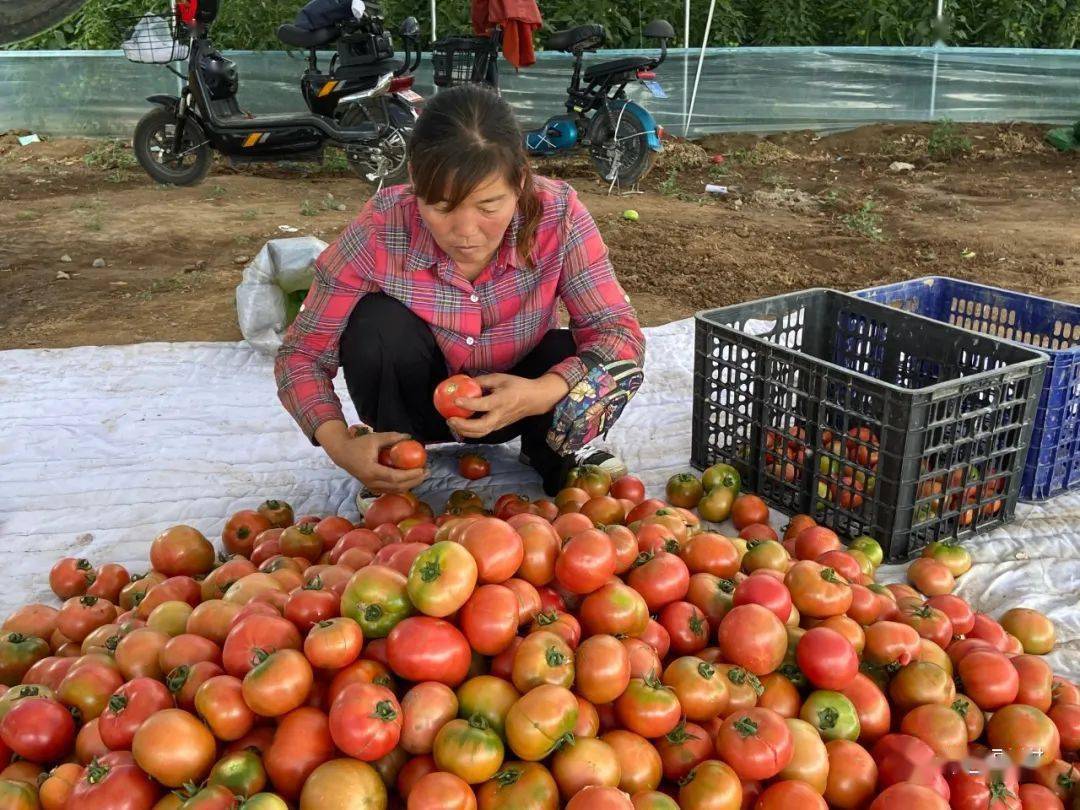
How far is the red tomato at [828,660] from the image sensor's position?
67.1 inches

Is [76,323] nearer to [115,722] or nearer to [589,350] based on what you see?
[589,350]

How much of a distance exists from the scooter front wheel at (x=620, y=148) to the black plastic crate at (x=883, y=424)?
4885 mm

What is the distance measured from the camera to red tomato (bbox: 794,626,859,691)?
1.71 m

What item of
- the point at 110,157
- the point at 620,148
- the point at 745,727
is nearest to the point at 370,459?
the point at 745,727

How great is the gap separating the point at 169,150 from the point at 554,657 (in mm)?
7230

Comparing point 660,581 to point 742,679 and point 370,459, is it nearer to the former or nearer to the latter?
point 742,679

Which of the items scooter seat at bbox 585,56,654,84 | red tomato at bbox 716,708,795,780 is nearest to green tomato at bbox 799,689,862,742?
red tomato at bbox 716,708,795,780

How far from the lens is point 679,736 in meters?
1.58

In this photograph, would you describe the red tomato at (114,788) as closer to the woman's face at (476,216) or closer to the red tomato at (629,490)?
the woman's face at (476,216)

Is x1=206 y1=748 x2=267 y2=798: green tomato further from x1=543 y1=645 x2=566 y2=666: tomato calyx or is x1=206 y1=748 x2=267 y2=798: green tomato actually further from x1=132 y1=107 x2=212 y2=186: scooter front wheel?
x1=132 y1=107 x2=212 y2=186: scooter front wheel

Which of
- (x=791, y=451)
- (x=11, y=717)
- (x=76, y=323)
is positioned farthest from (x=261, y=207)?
(x=11, y=717)

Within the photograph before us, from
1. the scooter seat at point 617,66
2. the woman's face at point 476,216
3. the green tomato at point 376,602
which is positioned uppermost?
the scooter seat at point 617,66

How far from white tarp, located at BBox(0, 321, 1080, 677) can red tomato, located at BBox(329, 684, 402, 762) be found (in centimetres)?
144

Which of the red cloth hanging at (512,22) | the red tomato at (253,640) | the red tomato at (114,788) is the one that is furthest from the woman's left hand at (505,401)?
the red cloth hanging at (512,22)
